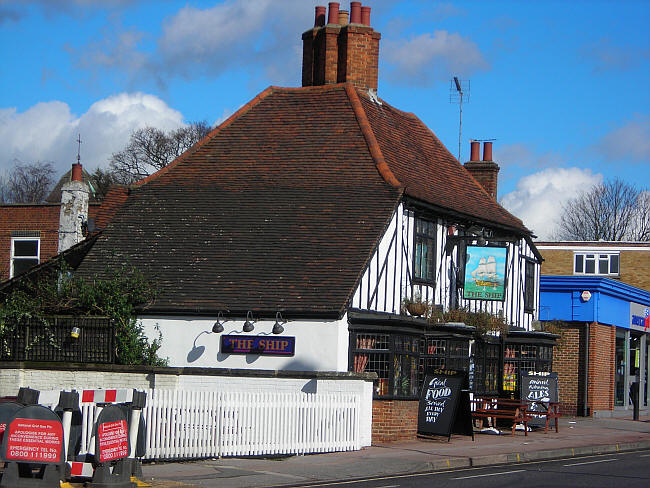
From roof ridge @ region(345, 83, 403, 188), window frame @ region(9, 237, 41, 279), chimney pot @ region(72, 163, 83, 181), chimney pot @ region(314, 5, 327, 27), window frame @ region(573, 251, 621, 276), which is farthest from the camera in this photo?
window frame @ region(573, 251, 621, 276)

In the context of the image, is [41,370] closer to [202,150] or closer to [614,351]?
[202,150]

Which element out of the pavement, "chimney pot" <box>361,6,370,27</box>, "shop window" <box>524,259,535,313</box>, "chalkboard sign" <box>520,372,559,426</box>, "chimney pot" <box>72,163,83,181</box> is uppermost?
"chimney pot" <box>361,6,370,27</box>

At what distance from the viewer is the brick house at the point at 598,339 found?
105 ft

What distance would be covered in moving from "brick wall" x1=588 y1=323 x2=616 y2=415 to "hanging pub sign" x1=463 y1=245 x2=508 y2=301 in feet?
25.4

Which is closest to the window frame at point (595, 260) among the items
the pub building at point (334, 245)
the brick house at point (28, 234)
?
the pub building at point (334, 245)

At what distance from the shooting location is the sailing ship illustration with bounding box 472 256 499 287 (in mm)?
25609

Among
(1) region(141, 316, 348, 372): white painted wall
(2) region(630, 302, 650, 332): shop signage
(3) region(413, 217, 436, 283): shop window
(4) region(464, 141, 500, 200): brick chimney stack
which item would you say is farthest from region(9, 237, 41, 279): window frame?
(2) region(630, 302, 650, 332): shop signage

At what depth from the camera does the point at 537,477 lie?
15.8 m

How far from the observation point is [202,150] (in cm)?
2669

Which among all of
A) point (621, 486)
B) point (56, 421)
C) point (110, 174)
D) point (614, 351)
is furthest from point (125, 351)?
point (110, 174)

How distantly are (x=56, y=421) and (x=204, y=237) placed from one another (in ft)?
37.5

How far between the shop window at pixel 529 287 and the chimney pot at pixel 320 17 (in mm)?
9364

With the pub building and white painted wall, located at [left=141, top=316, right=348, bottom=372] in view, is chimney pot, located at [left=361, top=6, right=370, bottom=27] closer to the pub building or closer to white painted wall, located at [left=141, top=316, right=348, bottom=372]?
the pub building

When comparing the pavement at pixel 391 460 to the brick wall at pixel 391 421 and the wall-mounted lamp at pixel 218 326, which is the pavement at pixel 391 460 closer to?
the brick wall at pixel 391 421
